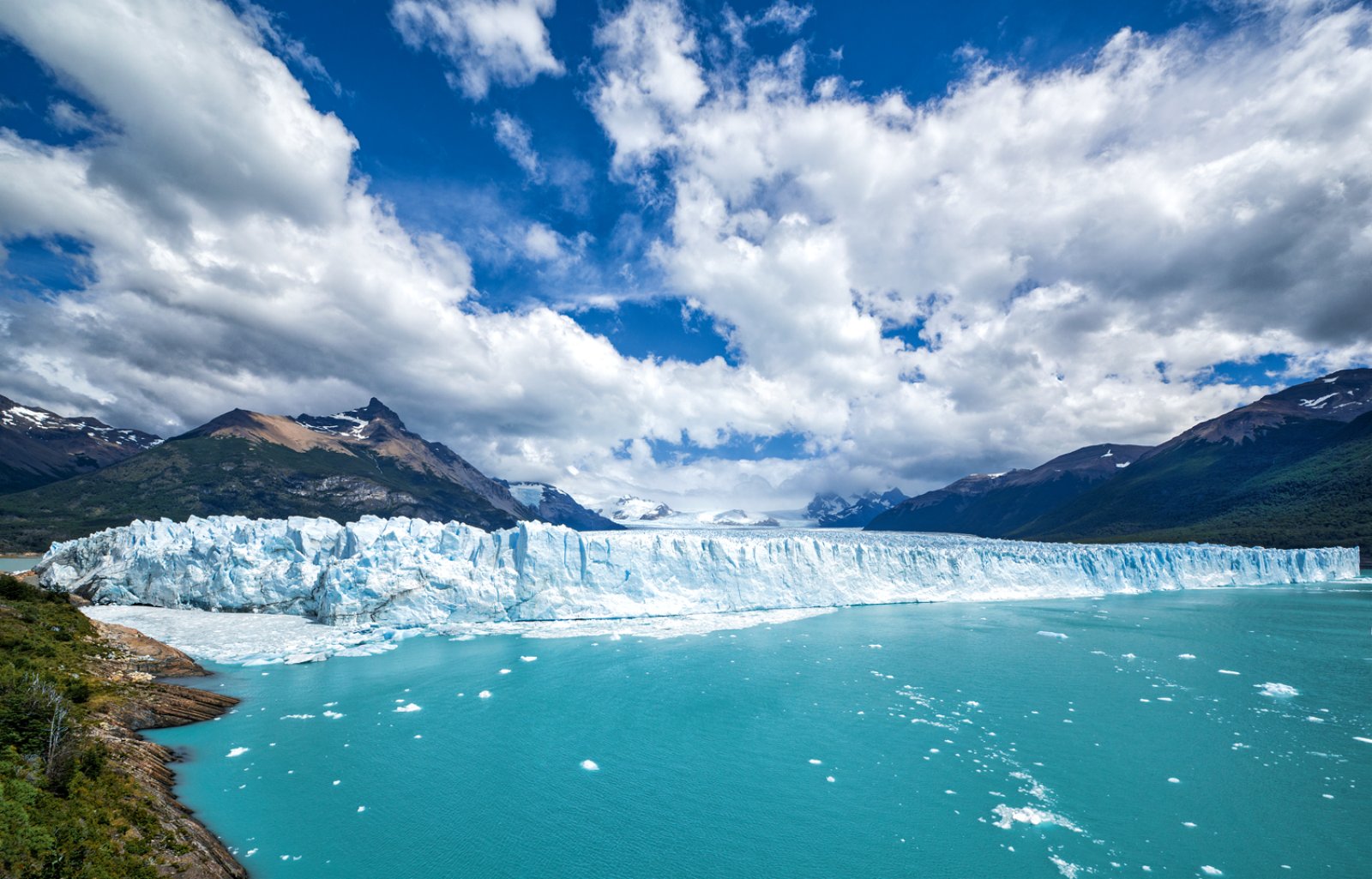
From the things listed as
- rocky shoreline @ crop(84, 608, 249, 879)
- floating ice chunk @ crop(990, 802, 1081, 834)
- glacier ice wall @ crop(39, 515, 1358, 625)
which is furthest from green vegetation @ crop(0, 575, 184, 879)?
glacier ice wall @ crop(39, 515, 1358, 625)

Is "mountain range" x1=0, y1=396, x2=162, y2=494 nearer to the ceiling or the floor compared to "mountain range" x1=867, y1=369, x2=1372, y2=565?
nearer to the ceiling

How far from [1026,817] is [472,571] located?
73.0 ft

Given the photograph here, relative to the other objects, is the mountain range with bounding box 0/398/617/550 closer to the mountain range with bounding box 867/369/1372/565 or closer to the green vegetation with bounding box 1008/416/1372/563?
the green vegetation with bounding box 1008/416/1372/563

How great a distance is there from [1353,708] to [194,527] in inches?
1748

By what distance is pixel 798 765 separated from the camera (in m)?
10.6

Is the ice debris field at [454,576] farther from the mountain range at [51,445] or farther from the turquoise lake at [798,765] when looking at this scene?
Answer: the mountain range at [51,445]

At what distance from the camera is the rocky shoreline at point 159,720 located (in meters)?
7.03

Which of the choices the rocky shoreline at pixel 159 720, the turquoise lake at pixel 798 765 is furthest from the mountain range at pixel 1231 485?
the rocky shoreline at pixel 159 720

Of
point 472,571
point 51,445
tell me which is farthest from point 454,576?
point 51,445

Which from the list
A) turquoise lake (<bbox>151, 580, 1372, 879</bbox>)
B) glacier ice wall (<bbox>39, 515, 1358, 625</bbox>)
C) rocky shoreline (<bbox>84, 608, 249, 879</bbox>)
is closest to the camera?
rocky shoreline (<bbox>84, 608, 249, 879</bbox>)

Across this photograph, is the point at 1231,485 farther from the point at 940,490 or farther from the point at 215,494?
the point at 215,494

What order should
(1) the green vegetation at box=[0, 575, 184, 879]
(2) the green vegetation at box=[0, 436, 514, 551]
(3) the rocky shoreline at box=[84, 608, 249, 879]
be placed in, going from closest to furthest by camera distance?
(1) the green vegetation at box=[0, 575, 184, 879] → (3) the rocky shoreline at box=[84, 608, 249, 879] → (2) the green vegetation at box=[0, 436, 514, 551]

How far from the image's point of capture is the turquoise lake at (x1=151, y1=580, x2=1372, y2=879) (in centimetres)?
778

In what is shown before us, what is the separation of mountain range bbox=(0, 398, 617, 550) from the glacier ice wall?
62.2 meters
